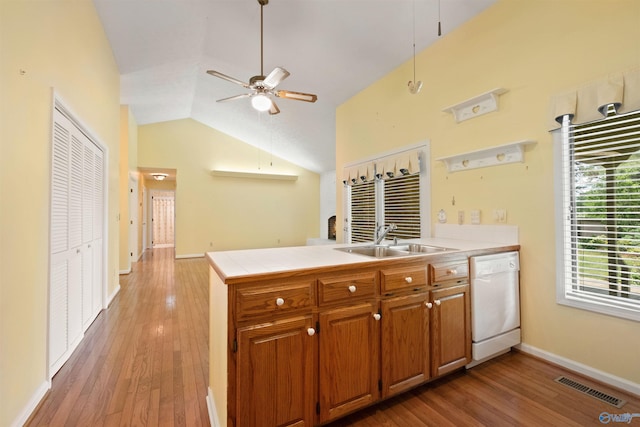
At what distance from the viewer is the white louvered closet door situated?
6.98ft

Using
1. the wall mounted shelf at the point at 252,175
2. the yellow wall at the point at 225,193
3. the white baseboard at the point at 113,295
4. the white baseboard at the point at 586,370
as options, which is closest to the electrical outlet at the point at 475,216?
the white baseboard at the point at 586,370

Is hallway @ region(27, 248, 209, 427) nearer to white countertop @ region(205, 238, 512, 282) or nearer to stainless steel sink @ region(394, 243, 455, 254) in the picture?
white countertop @ region(205, 238, 512, 282)

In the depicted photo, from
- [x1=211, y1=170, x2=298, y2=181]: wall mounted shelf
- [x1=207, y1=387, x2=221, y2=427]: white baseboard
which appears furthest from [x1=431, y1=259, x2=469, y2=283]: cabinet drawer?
[x1=211, y1=170, x2=298, y2=181]: wall mounted shelf

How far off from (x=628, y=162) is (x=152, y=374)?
363 cm

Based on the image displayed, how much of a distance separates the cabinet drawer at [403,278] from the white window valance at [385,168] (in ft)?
6.14

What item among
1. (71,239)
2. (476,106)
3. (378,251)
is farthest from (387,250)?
(71,239)

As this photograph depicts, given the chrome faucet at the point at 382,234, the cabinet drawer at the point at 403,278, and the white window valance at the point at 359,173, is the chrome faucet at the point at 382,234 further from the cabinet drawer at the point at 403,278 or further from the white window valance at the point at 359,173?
the white window valance at the point at 359,173

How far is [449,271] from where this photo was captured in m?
1.97

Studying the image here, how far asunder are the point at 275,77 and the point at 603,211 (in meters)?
2.79

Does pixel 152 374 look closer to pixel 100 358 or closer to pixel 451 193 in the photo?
pixel 100 358

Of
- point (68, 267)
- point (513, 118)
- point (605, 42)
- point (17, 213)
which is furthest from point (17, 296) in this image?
point (605, 42)

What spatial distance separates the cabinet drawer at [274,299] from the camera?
1.28 meters

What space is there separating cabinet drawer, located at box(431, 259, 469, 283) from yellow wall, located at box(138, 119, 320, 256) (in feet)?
23.1

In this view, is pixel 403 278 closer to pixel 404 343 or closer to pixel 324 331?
pixel 404 343
